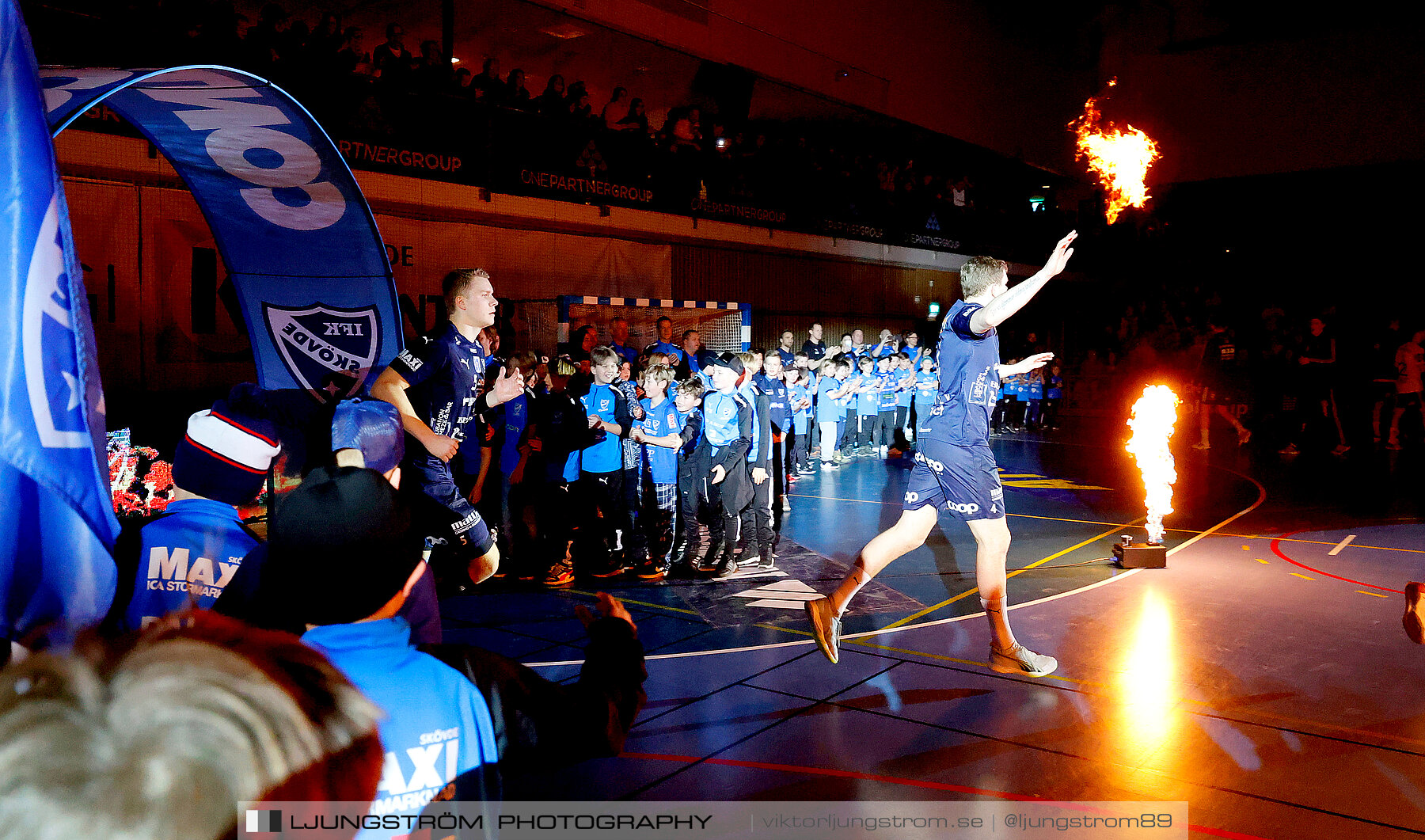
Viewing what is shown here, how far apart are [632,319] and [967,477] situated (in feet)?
40.9

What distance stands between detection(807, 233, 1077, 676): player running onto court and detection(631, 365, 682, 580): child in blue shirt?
304 cm

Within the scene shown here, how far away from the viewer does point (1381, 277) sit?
87.6ft

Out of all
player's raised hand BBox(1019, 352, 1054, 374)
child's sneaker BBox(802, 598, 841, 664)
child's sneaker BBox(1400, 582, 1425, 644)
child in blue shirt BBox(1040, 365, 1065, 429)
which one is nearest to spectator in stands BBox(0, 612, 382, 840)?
child's sneaker BBox(1400, 582, 1425, 644)

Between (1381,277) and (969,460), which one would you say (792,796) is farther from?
(1381,277)

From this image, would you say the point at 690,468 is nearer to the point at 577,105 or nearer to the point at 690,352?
the point at 690,352

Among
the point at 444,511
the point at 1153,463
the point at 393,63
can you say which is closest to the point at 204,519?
the point at 444,511

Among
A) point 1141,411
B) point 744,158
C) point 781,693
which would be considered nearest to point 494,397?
point 781,693

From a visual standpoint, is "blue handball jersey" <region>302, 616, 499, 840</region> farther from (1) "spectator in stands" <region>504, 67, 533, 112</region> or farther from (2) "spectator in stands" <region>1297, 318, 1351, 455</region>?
(2) "spectator in stands" <region>1297, 318, 1351, 455</region>

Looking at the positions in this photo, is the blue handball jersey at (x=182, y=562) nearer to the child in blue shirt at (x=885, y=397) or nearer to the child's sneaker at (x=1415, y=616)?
the child's sneaker at (x=1415, y=616)

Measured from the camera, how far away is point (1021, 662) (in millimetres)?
5148

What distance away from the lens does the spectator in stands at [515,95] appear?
583 inches

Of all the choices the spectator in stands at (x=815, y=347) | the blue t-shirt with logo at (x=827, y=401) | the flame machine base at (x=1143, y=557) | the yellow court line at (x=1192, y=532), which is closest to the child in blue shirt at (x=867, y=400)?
the blue t-shirt with logo at (x=827, y=401)

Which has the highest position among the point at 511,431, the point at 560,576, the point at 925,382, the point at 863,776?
the point at 925,382

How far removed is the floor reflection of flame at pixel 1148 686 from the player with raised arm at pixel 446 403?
3.33m
